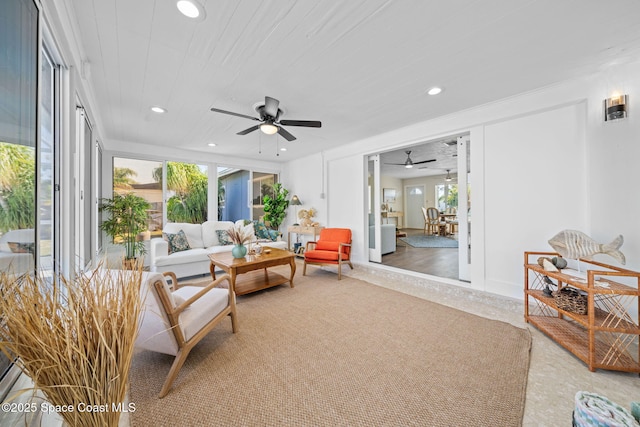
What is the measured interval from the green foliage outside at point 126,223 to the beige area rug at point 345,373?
2.69 m

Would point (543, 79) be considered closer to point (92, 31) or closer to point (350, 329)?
point (350, 329)

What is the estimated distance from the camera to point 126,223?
12.9ft

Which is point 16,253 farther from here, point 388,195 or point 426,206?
point 426,206

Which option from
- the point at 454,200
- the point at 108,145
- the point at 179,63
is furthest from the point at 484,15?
the point at 454,200

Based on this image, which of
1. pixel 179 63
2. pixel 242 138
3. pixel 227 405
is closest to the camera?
pixel 227 405

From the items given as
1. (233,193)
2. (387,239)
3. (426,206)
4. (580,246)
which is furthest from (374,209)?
(426,206)

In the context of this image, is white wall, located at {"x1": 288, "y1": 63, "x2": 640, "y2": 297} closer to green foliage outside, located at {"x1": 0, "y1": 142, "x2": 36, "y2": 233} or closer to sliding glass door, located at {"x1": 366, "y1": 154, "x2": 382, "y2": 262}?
sliding glass door, located at {"x1": 366, "y1": 154, "x2": 382, "y2": 262}

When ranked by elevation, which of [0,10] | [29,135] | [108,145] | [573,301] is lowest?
[573,301]

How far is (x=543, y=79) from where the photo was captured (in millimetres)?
2535

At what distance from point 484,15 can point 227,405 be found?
10.5 ft

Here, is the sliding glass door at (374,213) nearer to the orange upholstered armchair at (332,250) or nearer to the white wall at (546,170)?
the orange upholstered armchair at (332,250)

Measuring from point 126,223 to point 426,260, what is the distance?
226 inches

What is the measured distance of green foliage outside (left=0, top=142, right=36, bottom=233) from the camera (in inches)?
40.5

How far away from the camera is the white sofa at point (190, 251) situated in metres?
3.77
